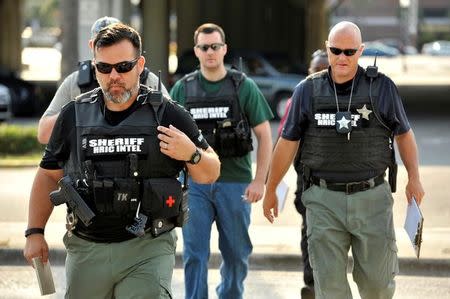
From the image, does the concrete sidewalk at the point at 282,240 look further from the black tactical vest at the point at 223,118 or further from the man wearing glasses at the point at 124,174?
the man wearing glasses at the point at 124,174

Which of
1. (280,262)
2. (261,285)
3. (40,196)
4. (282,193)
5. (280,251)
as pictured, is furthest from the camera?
(280,251)

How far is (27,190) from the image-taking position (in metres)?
12.5

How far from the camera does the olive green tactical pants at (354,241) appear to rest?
557 centimetres

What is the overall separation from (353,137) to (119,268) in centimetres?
164

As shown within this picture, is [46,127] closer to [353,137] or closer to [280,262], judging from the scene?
[353,137]

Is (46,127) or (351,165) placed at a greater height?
(46,127)

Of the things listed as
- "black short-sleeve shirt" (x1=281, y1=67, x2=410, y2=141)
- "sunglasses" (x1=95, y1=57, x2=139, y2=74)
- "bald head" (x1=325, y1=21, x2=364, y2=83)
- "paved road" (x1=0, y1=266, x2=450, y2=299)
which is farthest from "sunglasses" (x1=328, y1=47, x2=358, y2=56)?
"paved road" (x1=0, y1=266, x2=450, y2=299)

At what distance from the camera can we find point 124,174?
454 centimetres

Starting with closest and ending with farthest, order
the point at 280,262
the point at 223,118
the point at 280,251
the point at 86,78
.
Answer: the point at 86,78
the point at 223,118
the point at 280,262
the point at 280,251

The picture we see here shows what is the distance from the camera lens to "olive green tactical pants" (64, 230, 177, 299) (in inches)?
177

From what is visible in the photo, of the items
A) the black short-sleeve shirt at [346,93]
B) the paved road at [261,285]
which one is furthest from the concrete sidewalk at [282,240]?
the black short-sleeve shirt at [346,93]

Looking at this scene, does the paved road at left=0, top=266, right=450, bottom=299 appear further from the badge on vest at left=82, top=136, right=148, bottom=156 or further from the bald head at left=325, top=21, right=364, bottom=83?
the badge on vest at left=82, top=136, right=148, bottom=156

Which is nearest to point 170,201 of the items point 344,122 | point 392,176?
point 344,122

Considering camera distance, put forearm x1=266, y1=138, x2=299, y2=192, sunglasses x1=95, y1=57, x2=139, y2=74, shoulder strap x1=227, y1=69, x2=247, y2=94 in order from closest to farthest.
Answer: sunglasses x1=95, y1=57, x2=139, y2=74 → forearm x1=266, y1=138, x2=299, y2=192 → shoulder strap x1=227, y1=69, x2=247, y2=94
